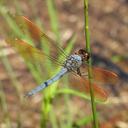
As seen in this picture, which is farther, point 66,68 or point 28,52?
point 28,52

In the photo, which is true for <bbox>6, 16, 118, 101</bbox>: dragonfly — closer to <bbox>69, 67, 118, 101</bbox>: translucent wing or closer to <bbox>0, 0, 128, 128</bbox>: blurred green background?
<bbox>69, 67, 118, 101</bbox>: translucent wing

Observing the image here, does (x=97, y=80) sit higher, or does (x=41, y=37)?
(x=41, y=37)

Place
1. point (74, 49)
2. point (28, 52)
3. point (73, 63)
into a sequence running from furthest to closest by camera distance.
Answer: point (74, 49), point (28, 52), point (73, 63)

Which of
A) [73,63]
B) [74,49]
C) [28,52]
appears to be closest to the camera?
[73,63]

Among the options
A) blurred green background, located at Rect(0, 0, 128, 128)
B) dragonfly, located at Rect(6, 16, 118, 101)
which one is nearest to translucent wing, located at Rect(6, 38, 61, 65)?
dragonfly, located at Rect(6, 16, 118, 101)

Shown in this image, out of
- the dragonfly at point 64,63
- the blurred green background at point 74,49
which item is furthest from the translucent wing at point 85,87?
the blurred green background at point 74,49

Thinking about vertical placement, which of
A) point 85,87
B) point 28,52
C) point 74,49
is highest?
point 74,49

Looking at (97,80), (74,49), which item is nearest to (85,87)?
(97,80)

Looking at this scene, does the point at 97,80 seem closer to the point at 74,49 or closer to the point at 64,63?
the point at 64,63
